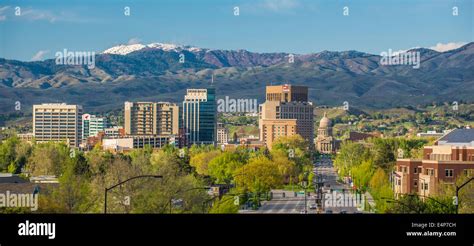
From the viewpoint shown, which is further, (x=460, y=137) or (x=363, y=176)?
(x=363, y=176)

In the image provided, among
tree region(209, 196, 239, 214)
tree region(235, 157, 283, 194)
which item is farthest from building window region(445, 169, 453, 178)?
tree region(235, 157, 283, 194)

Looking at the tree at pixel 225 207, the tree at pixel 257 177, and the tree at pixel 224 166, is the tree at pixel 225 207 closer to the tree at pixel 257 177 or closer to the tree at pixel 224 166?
the tree at pixel 257 177

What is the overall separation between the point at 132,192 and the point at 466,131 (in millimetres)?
43203

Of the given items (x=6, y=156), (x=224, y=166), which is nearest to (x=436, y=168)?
(x=224, y=166)

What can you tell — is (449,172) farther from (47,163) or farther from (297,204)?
(47,163)

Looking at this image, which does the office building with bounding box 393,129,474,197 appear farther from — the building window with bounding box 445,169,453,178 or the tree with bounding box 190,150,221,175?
the tree with bounding box 190,150,221,175

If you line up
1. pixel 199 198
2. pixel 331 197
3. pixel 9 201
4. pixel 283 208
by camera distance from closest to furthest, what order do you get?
1. pixel 9 201
2. pixel 199 198
3. pixel 283 208
4. pixel 331 197

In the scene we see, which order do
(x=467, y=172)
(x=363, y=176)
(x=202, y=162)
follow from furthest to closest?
(x=202, y=162)
(x=363, y=176)
(x=467, y=172)

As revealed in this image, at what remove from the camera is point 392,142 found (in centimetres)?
14288

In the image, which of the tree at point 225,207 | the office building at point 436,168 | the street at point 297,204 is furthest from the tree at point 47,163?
the tree at point 225,207
